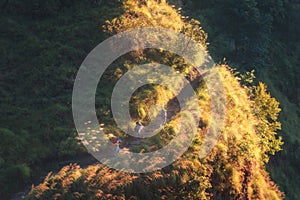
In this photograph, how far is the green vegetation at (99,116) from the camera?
41.8 feet

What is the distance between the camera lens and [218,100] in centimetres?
1881

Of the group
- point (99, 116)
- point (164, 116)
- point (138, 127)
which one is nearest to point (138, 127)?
point (138, 127)

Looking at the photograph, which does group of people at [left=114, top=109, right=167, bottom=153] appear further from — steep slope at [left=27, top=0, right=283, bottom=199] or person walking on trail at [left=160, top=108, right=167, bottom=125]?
steep slope at [left=27, top=0, right=283, bottom=199]

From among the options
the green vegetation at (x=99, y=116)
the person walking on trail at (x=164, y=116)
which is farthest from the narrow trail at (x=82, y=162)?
the person walking on trail at (x=164, y=116)

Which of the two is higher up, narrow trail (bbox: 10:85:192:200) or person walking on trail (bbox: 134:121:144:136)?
person walking on trail (bbox: 134:121:144:136)

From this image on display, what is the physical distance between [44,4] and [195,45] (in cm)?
889

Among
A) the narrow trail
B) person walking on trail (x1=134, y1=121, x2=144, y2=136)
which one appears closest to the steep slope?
the narrow trail

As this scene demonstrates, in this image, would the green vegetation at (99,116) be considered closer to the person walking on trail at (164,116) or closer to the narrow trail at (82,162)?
the narrow trail at (82,162)

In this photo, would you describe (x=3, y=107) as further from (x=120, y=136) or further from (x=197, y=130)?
(x=197, y=130)

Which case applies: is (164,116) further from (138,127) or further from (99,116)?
(99,116)

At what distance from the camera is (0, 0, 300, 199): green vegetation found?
1273cm

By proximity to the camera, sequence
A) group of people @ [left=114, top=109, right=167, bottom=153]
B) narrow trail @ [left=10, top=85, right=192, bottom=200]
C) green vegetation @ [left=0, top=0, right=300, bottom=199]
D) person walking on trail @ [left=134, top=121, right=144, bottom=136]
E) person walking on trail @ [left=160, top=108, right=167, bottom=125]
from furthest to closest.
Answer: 1. person walking on trail @ [left=160, top=108, right=167, bottom=125]
2. person walking on trail @ [left=134, top=121, right=144, bottom=136]
3. group of people @ [left=114, top=109, right=167, bottom=153]
4. narrow trail @ [left=10, top=85, right=192, bottom=200]
5. green vegetation @ [left=0, top=0, right=300, bottom=199]

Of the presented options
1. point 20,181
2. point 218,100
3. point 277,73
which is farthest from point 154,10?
point 277,73

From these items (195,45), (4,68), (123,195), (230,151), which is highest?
(195,45)
